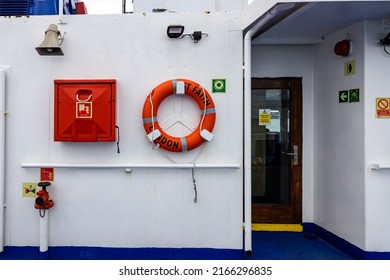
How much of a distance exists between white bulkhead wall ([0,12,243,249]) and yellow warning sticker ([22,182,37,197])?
0.05 meters

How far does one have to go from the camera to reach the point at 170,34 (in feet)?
7.34

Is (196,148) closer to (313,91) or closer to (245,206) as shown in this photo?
(245,206)

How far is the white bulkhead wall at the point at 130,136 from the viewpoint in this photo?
7.48 ft

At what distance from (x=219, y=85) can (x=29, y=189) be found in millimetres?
1850

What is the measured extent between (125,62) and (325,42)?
196 cm

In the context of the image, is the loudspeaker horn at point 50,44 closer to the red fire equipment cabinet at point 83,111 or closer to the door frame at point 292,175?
the red fire equipment cabinet at point 83,111

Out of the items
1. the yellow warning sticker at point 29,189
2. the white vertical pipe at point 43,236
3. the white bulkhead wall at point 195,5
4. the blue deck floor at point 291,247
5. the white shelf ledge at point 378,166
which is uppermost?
the white bulkhead wall at point 195,5

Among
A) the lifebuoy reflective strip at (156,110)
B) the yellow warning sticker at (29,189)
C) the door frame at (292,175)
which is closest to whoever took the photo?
the lifebuoy reflective strip at (156,110)

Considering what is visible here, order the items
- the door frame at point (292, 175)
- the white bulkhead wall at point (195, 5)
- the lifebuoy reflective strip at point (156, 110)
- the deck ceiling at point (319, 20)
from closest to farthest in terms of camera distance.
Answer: the deck ceiling at point (319, 20)
the lifebuoy reflective strip at point (156, 110)
the door frame at point (292, 175)
the white bulkhead wall at point (195, 5)

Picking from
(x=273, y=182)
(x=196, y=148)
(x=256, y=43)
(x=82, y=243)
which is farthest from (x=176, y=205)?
(x=256, y=43)

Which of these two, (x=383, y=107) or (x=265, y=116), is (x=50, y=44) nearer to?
(x=265, y=116)

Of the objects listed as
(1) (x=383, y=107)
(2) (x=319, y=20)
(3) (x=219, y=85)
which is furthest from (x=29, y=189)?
(1) (x=383, y=107)

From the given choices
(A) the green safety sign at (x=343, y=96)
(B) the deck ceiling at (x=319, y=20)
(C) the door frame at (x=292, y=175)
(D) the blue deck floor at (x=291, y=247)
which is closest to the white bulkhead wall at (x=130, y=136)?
(D) the blue deck floor at (x=291, y=247)

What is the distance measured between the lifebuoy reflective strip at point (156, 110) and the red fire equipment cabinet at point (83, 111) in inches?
11.8
